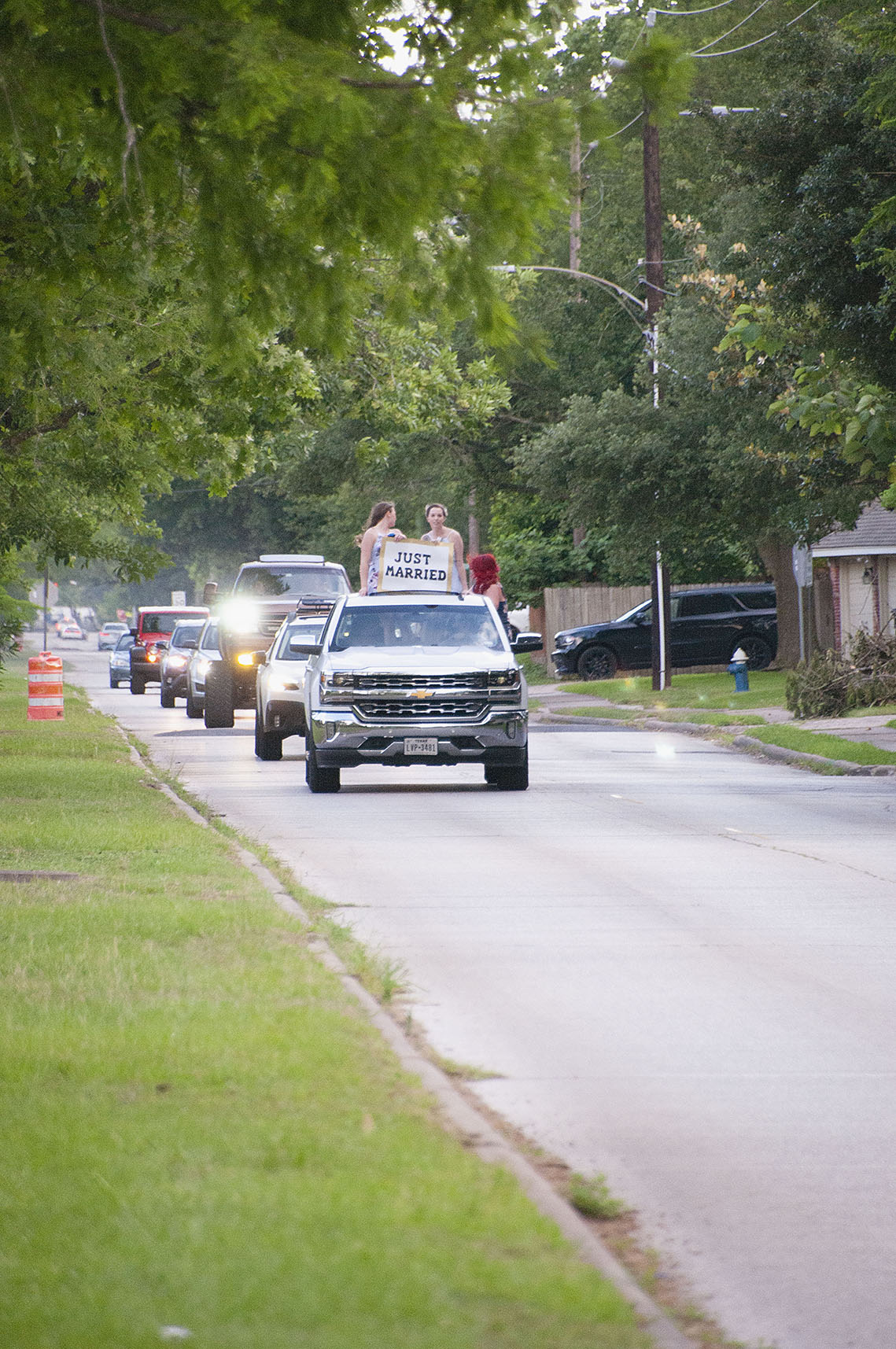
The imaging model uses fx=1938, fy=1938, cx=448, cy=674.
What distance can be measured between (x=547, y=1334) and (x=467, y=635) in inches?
574

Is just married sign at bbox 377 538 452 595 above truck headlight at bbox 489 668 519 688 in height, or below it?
above

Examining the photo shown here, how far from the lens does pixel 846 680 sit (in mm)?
28547

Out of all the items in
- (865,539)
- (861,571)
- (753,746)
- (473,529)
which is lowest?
(753,746)

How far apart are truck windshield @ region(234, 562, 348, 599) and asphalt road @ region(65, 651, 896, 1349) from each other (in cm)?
1054

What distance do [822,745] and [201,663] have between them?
38.3ft

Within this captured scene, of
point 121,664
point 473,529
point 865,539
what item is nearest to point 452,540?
point 865,539

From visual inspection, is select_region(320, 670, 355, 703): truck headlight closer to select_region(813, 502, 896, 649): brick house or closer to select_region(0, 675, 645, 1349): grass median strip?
select_region(0, 675, 645, 1349): grass median strip

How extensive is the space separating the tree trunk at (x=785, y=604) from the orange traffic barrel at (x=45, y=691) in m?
17.4

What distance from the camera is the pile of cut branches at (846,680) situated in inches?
1105

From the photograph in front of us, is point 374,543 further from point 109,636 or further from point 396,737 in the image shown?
point 109,636

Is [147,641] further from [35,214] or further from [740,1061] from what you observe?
[740,1061]

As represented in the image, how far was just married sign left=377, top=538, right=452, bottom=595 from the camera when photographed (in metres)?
19.8

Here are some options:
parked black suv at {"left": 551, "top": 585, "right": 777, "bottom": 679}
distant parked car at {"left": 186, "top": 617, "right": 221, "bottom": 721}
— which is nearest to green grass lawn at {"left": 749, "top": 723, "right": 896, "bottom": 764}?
distant parked car at {"left": 186, "top": 617, "right": 221, "bottom": 721}

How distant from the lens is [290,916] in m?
9.58
